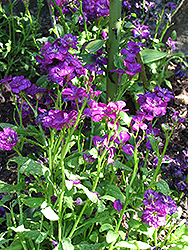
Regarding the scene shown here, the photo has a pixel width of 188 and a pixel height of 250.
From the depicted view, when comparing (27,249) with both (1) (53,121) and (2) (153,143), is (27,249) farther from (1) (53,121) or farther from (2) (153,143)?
(2) (153,143)

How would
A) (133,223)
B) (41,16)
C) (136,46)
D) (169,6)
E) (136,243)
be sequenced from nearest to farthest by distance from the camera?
(136,243)
(133,223)
(136,46)
(169,6)
(41,16)

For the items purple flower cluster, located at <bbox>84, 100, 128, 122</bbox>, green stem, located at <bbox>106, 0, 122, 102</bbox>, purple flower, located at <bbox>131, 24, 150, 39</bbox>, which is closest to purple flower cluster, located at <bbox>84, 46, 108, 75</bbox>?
green stem, located at <bbox>106, 0, 122, 102</bbox>

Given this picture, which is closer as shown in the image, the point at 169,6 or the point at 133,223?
the point at 133,223

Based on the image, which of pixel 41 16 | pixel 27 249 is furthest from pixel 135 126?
pixel 41 16

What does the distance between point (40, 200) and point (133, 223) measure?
45 cm

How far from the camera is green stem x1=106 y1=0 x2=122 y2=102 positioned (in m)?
1.66

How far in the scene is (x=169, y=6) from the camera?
2125 millimetres

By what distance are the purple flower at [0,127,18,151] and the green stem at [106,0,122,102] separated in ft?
2.40

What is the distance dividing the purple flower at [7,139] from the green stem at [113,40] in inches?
28.8

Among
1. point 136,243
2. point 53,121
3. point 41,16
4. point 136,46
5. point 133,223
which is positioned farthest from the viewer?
point 41,16

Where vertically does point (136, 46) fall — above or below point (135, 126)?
above

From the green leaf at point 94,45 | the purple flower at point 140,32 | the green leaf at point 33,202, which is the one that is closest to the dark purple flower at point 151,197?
the green leaf at point 33,202

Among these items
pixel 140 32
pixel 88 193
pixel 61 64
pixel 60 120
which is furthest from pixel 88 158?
pixel 140 32

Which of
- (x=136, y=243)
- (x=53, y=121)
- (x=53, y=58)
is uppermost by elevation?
(x=53, y=58)
